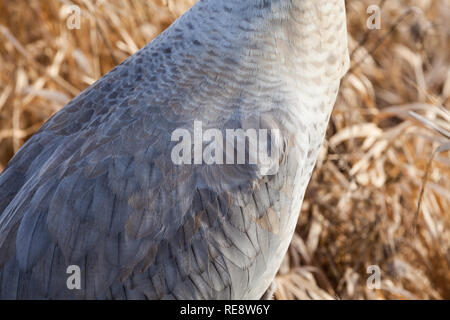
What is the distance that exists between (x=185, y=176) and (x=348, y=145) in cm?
121

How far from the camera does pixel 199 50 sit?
1.42 meters

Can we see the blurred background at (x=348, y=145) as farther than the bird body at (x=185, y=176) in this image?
Yes

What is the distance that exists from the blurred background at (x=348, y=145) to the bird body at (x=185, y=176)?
0.53m

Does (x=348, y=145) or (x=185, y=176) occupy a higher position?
(x=348, y=145)

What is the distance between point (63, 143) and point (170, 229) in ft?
1.22

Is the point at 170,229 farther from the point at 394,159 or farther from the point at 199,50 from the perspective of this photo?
the point at 394,159

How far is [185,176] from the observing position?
4.39 ft

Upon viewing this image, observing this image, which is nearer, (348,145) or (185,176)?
(185,176)

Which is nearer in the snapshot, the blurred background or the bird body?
the bird body

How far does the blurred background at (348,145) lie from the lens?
2.14 meters

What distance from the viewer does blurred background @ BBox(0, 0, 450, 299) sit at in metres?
2.14

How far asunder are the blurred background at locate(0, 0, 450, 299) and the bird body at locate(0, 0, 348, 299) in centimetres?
53

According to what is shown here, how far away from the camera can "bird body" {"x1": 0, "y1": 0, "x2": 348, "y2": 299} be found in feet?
4.30
